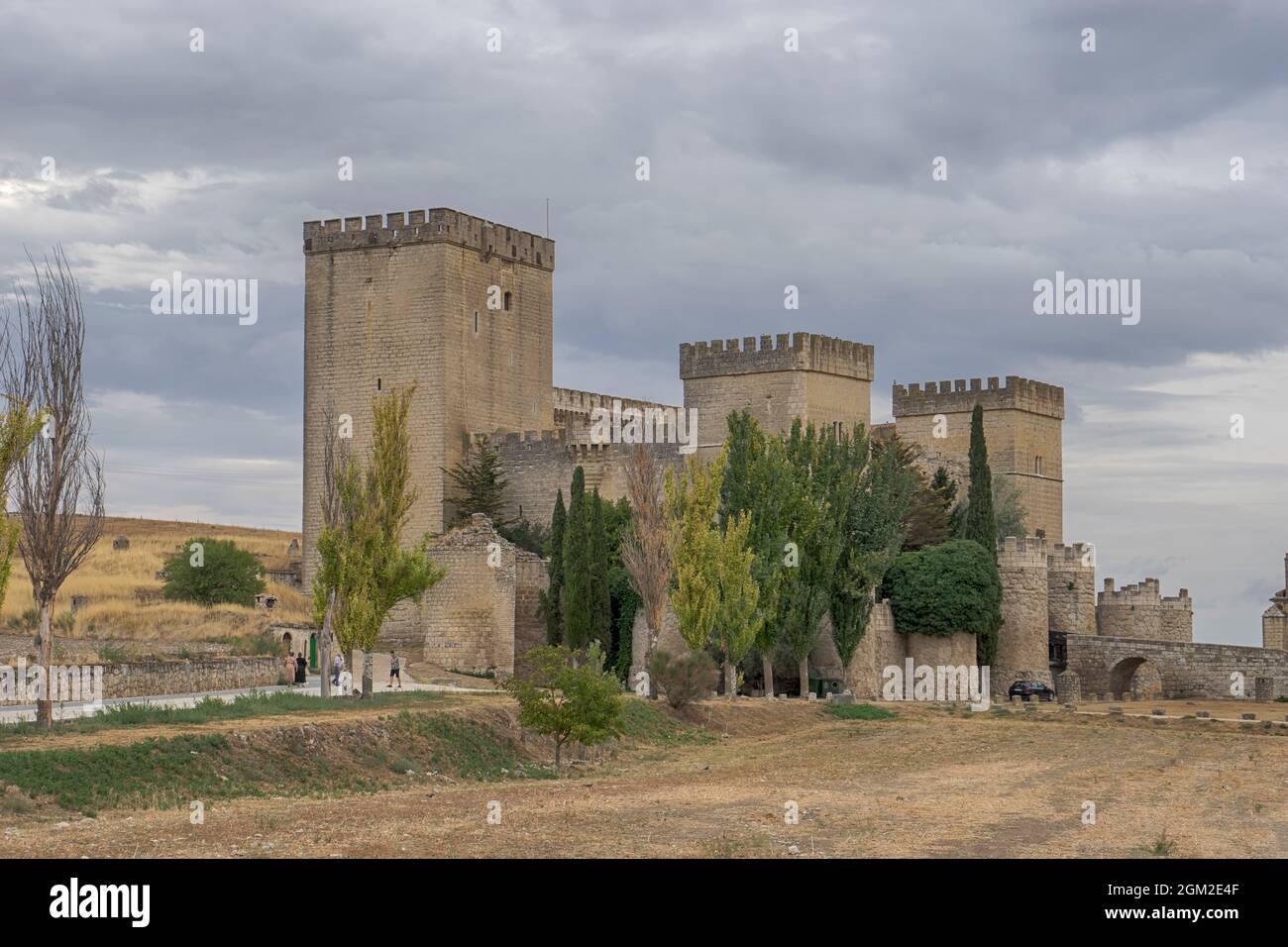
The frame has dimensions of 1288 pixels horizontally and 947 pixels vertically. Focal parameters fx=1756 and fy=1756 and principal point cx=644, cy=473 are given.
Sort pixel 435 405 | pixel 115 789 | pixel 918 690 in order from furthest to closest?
1. pixel 435 405
2. pixel 918 690
3. pixel 115 789

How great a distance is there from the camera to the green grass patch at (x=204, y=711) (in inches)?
889

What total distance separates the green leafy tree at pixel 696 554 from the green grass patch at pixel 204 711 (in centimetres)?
796

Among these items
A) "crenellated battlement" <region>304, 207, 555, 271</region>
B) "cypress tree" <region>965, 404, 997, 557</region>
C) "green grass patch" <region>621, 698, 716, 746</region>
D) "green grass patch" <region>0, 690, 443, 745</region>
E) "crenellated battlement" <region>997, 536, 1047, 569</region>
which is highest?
"crenellated battlement" <region>304, 207, 555, 271</region>

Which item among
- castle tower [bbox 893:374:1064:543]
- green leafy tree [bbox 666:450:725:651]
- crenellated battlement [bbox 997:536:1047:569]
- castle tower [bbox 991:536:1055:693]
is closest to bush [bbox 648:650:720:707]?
green leafy tree [bbox 666:450:725:651]

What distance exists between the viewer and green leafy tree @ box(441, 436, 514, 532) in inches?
1989

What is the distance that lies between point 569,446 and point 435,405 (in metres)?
4.08

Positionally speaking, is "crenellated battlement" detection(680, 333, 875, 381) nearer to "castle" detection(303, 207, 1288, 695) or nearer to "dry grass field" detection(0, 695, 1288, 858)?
"castle" detection(303, 207, 1288, 695)

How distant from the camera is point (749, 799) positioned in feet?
67.4

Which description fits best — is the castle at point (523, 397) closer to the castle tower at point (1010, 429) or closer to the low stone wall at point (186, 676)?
the castle tower at point (1010, 429)

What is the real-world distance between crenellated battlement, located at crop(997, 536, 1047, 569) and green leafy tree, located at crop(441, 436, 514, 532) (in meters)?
14.4
